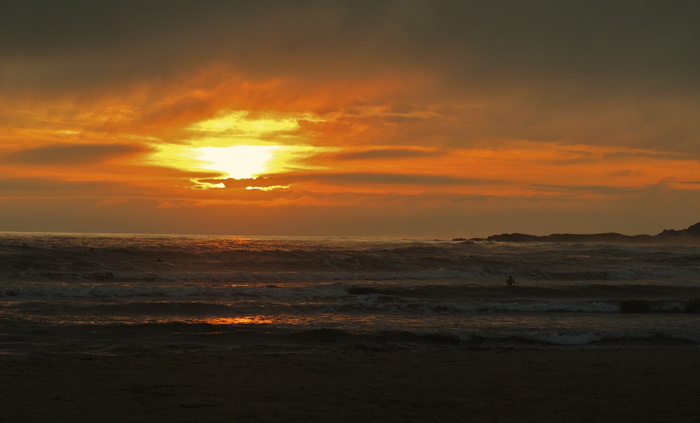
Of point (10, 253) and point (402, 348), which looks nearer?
point (402, 348)

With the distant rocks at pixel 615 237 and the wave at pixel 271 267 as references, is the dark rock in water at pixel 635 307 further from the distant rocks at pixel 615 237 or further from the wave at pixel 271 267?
the distant rocks at pixel 615 237

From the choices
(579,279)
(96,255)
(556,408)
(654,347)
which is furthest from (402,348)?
(96,255)

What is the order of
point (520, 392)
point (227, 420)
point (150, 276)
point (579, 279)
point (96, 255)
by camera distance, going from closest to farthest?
1. point (227, 420)
2. point (520, 392)
3. point (150, 276)
4. point (579, 279)
5. point (96, 255)

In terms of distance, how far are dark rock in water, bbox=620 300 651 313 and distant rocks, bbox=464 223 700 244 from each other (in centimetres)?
11992

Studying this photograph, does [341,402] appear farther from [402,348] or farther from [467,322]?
[467,322]

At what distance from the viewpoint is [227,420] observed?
9141mm

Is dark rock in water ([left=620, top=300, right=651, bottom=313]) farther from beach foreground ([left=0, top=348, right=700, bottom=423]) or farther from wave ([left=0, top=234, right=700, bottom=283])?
wave ([left=0, top=234, right=700, bottom=283])

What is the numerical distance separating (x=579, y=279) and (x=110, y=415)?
38.5m

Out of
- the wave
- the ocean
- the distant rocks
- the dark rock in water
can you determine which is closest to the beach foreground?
the ocean

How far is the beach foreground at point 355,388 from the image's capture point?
9.66 m

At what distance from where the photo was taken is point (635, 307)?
26.4m

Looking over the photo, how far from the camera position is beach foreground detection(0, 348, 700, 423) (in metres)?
9.66

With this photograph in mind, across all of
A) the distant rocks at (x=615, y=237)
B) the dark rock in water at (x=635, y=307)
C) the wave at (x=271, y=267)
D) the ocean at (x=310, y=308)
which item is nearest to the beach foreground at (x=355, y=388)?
the ocean at (x=310, y=308)

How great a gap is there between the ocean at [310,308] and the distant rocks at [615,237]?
102 m
